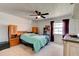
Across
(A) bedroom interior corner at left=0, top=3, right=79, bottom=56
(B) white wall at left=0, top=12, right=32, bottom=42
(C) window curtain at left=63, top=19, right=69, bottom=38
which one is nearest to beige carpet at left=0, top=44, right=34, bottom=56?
(A) bedroom interior corner at left=0, top=3, right=79, bottom=56

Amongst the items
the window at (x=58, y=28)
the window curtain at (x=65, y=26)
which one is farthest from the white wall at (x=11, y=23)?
the window curtain at (x=65, y=26)

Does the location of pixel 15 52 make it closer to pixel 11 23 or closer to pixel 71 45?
pixel 11 23

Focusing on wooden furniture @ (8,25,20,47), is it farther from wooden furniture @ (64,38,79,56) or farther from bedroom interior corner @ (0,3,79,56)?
wooden furniture @ (64,38,79,56)

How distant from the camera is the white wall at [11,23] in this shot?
5.67 feet

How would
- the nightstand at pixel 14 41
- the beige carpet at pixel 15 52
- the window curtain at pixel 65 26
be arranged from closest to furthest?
the window curtain at pixel 65 26
the beige carpet at pixel 15 52
the nightstand at pixel 14 41

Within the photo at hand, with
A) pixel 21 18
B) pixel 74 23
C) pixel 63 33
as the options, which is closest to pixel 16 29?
pixel 21 18

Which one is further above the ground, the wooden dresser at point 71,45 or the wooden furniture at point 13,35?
the wooden furniture at point 13,35

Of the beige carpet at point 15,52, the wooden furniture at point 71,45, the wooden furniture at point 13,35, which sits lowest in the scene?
the beige carpet at point 15,52

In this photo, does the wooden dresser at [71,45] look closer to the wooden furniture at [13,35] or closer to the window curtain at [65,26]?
the window curtain at [65,26]

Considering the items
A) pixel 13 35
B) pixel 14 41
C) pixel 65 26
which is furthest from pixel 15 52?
pixel 65 26

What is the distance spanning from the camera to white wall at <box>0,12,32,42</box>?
1.73 meters

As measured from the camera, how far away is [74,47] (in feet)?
5.68

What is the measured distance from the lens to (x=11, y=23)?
5.74 feet

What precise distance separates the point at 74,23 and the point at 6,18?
1259 millimetres
